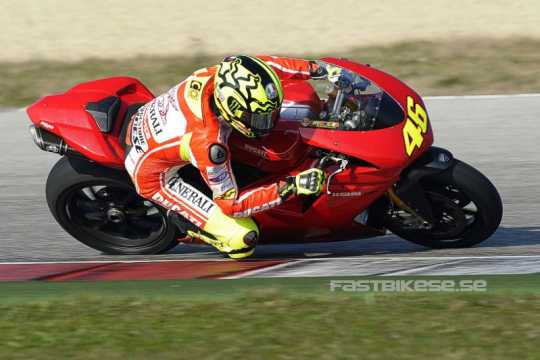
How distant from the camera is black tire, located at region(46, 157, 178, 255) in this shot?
6.80 metres

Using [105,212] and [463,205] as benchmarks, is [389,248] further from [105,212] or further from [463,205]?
[105,212]

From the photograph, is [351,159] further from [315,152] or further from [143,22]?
[143,22]

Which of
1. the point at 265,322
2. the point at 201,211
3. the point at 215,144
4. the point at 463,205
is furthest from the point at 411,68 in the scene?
the point at 265,322

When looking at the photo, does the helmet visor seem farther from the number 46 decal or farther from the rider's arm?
the number 46 decal

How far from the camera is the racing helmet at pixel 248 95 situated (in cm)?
591

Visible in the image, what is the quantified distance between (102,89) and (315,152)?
1579 mm

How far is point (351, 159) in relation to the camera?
6.30 meters

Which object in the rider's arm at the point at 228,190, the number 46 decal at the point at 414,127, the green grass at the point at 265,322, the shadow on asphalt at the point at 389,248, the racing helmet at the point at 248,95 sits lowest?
the shadow on asphalt at the point at 389,248

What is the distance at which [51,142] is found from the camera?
681 cm

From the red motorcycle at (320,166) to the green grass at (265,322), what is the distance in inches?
26.3

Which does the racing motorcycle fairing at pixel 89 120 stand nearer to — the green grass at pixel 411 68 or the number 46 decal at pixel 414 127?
the number 46 decal at pixel 414 127

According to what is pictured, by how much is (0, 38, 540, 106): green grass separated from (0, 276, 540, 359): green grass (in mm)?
5879

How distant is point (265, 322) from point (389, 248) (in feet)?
6.17

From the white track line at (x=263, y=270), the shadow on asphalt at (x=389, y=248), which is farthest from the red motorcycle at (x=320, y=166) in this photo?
the white track line at (x=263, y=270)
